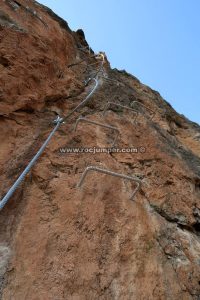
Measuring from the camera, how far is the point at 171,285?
3.21m

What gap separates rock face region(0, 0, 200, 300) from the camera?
2.83 metres

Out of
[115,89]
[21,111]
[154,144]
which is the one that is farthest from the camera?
[115,89]

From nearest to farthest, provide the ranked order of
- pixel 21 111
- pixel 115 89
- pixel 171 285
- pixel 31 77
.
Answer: pixel 171 285
pixel 21 111
pixel 31 77
pixel 115 89

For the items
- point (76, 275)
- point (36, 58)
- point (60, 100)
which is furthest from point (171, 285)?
point (36, 58)

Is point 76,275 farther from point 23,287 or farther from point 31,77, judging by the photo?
point 31,77

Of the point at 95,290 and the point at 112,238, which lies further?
the point at 112,238

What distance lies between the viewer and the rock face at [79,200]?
9.29 feet

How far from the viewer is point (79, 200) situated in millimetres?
3502

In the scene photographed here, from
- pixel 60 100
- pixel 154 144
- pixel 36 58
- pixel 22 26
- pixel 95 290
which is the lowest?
pixel 95 290

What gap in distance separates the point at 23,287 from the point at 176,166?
10.6 feet

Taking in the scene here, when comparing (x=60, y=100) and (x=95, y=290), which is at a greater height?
(x=60, y=100)

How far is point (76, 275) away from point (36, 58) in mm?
3728

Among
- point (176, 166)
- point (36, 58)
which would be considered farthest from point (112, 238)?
point (36, 58)

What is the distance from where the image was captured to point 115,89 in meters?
7.02
